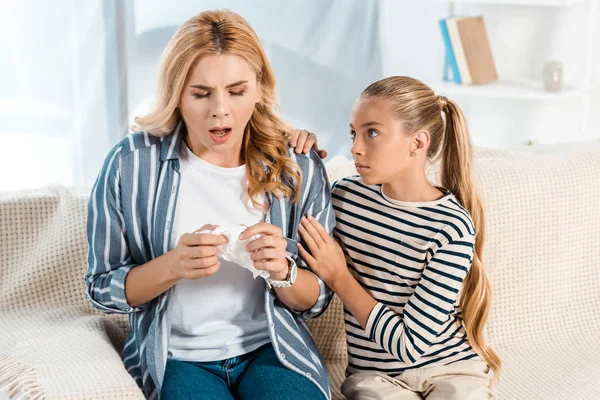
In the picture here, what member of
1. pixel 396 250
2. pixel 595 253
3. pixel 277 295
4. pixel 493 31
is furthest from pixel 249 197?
pixel 493 31

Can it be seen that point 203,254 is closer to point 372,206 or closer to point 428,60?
point 372,206

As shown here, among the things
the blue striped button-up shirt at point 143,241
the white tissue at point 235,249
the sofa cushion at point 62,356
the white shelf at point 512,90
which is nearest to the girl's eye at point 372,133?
the blue striped button-up shirt at point 143,241

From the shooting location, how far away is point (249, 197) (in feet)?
5.04

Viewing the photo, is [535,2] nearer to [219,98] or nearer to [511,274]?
[511,274]

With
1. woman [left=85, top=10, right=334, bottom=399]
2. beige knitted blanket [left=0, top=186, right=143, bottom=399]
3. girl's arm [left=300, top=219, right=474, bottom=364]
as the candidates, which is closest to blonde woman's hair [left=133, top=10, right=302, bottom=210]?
woman [left=85, top=10, right=334, bottom=399]

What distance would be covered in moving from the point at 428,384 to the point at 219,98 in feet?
2.24

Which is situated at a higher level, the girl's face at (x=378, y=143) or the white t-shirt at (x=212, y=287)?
the girl's face at (x=378, y=143)

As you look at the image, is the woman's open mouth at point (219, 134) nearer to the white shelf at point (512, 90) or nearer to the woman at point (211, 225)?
the woman at point (211, 225)

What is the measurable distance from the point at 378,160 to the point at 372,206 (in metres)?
0.13

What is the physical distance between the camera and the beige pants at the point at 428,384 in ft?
5.05

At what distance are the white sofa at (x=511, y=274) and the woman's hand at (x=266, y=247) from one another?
35 centimetres

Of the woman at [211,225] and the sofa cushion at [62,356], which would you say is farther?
the woman at [211,225]

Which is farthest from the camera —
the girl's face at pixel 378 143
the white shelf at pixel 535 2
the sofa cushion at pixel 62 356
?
the white shelf at pixel 535 2

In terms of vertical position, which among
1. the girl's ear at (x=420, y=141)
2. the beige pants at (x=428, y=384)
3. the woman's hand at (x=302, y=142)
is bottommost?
the beige pants at (x=428, y=384)
